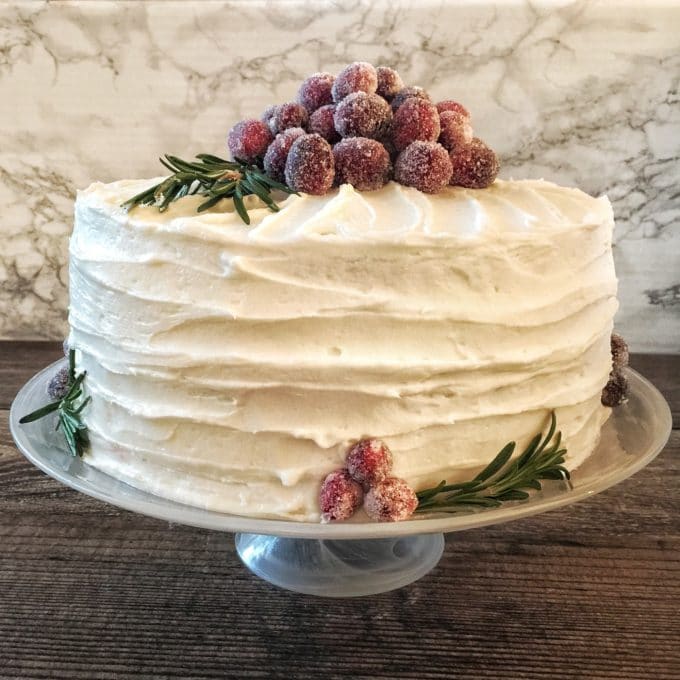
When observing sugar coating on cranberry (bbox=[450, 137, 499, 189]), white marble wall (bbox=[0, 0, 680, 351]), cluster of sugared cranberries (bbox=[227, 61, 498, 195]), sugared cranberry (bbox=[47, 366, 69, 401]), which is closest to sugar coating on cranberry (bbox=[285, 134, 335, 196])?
cluster of sugared cranberries (bbox=[227, 61, 498, 195])

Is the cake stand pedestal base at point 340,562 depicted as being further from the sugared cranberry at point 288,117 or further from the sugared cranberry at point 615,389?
the sugared cranberry at point 288,117

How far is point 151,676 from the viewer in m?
1.13

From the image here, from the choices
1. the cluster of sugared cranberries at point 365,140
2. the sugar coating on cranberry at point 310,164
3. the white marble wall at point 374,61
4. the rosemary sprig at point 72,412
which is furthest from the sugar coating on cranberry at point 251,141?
the white marble wall at point 374,61

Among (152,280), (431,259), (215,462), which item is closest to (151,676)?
(215,462)

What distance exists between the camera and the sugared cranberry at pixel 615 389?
1.40 meters

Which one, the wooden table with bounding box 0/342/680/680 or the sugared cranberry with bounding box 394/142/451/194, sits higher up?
the sugared cranberry with bounding box 394/142/451/194

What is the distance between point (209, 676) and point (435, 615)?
0.37 metres

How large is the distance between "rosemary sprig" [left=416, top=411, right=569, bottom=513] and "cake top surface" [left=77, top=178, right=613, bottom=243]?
12.0 inches

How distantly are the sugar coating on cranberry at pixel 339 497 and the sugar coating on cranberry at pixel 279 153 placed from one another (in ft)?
1.56

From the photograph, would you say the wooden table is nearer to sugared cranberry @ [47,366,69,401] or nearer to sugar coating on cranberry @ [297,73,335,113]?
sugared cranberry @ [47,366,69,401]

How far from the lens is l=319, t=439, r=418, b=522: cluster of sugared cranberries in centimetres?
102

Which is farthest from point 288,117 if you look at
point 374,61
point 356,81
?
point 374,61

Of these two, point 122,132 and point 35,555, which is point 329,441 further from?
point 122,132

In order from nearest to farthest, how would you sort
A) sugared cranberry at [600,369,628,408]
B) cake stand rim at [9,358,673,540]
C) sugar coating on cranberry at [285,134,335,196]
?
cake stand rim at [9,358,673,540], sugar coating on cranberry at [285,134,335,196], sugared cranberry at [600,369,628,408]
